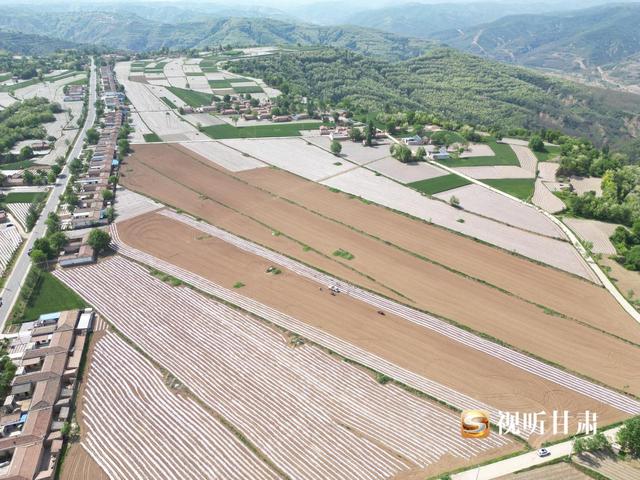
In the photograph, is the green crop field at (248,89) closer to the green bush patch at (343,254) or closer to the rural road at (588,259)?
the rural road at (588,259)

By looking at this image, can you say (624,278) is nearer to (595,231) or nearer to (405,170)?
(595,231)

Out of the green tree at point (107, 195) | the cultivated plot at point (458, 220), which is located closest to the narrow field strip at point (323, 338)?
the green tree at point (107, 195)

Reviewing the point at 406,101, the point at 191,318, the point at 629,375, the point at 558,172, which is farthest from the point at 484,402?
the point at 406,101

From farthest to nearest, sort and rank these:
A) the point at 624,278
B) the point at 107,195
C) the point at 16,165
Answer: the point at 16,165 → the point at 107,195 → the point at 624,278

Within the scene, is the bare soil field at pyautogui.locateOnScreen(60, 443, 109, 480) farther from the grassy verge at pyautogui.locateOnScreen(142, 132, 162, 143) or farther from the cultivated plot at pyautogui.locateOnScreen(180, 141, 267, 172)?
the grassy verge at pyautogui.locateOnScreen(142, 132, 162, 143)

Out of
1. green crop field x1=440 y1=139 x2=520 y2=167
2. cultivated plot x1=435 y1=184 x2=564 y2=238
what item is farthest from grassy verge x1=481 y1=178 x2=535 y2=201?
green crop field x1=440 y1=139 x2=520 y2=167

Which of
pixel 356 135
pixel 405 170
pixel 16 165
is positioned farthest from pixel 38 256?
pixel 356 135
